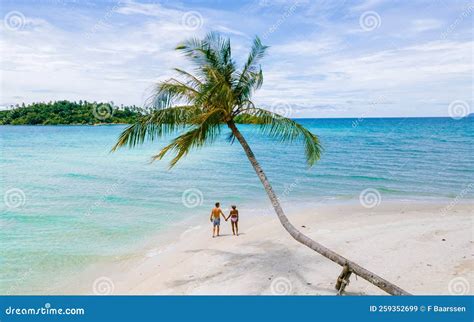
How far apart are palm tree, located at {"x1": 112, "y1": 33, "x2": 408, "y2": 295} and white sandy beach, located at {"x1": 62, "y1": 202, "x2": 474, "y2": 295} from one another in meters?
1.81

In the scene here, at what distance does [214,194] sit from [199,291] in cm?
1421

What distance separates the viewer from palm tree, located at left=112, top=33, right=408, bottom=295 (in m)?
9.05

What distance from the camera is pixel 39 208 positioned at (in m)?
19.8

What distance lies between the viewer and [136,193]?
78.0ft

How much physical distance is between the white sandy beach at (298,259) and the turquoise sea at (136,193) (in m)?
1.67

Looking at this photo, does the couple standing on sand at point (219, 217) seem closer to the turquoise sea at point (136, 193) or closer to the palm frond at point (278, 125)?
the turquoise sea at point (136, 193)

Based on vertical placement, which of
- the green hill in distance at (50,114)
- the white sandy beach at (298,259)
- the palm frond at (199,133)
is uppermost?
the green hill in distance at (50,114)

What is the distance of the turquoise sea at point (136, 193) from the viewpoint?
43.8ft

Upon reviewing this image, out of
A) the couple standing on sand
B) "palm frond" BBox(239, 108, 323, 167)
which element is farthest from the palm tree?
the couple standing on sand

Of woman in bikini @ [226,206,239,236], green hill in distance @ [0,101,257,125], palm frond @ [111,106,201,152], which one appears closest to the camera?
palm frond @ [111,106,201,152]

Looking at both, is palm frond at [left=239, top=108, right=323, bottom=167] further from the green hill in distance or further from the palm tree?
the green hill in distance

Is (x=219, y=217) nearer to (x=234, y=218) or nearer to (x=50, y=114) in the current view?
(x=234, y=218)

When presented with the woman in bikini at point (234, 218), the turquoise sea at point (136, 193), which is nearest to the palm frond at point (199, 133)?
the woman in bikini at point (234, 218)

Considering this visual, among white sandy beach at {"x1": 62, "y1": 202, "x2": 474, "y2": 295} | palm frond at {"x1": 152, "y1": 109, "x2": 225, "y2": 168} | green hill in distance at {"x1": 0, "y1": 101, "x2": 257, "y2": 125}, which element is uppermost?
green hill in distance at {"x1": 0, "y1": 101, "x2": 257, "y2": 125}
